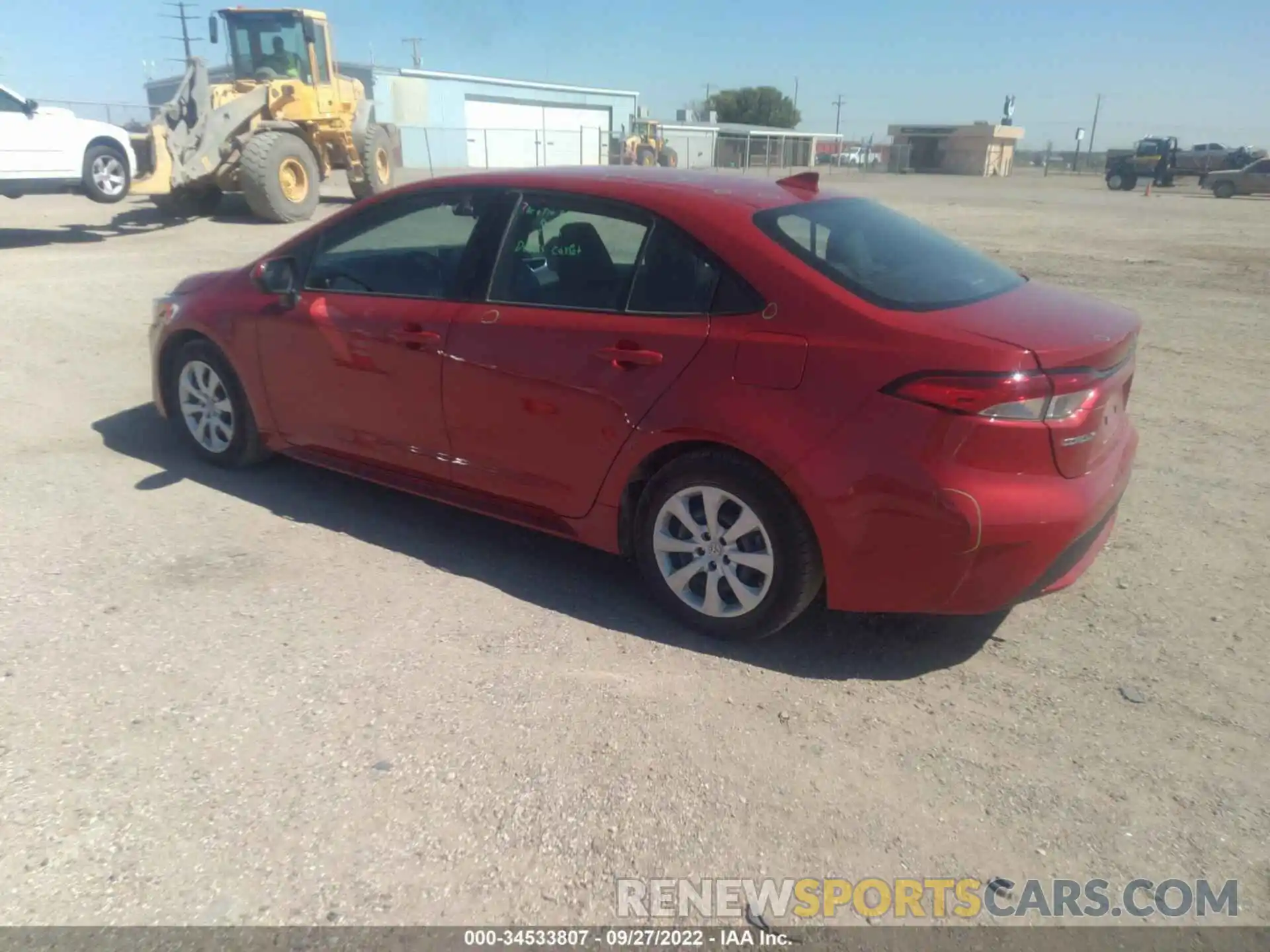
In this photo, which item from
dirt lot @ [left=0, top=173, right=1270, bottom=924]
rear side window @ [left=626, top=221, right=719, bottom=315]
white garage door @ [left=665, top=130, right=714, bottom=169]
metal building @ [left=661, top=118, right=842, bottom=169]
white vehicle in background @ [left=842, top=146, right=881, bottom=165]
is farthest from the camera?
white vehicle in background @ [left=842, top=146, right=881, bottom=165]

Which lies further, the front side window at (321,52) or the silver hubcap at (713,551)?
the front side window at (321,52)

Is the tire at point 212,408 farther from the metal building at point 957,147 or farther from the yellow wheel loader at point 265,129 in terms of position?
the metal building at point 957,147

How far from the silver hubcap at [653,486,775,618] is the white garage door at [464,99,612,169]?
113ft

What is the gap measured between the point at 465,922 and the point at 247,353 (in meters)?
3.42

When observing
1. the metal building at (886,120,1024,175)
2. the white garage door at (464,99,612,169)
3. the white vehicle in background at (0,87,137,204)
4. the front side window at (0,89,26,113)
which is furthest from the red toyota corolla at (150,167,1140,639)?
the metal building at (886,120,1024,175)

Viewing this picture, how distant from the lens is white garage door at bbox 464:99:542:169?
4266 centimetres

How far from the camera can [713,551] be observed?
3.56 m

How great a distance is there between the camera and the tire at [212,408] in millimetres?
5059

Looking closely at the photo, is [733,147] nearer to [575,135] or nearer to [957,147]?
[575,135]

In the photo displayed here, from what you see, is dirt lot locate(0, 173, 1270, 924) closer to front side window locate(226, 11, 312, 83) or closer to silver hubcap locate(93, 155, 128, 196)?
silver hubcap locate(93, 155, 128, 196)

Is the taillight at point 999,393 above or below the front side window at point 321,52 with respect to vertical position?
below

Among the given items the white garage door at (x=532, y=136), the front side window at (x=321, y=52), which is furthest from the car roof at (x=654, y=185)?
the white garage door at (x=532, y=136)

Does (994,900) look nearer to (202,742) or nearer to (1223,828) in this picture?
(1223,828)

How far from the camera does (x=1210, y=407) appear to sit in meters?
6.57
